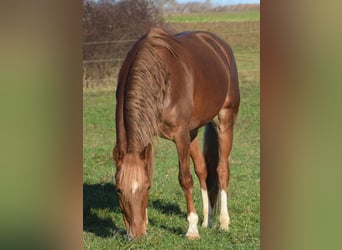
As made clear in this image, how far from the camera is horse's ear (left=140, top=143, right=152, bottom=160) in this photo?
8.87ft

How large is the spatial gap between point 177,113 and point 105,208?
0.81 metres

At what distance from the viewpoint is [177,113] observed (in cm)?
302

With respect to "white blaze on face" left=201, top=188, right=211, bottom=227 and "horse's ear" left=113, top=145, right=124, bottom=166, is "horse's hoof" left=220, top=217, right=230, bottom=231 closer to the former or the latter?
"white blaze on face" left=201, top=188, right=211, bottom=227

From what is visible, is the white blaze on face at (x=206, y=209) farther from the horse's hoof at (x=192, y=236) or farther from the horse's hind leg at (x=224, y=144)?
the horse's hoof at (x=192, y=236)

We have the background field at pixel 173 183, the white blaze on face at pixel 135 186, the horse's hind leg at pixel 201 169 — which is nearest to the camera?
the white blaze on face at pixel 135 186

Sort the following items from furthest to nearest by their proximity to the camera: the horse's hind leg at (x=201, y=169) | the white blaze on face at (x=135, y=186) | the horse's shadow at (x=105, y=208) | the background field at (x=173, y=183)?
the horse's hind leg at (x=201, y=169) < the horse's shadow at (x=105, y=208) < the background field at (x=173, y=183) < the white blaze on face at (x=135, y=186)

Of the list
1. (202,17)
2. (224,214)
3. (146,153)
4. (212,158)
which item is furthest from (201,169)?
(202,17)

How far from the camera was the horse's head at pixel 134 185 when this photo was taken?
2.64m

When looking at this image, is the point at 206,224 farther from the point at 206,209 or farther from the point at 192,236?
the point at 192,236

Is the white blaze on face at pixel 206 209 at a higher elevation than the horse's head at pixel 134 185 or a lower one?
lower

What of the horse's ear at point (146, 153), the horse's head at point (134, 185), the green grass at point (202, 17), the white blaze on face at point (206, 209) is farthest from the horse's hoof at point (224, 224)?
the green grass at point (202, 17)
